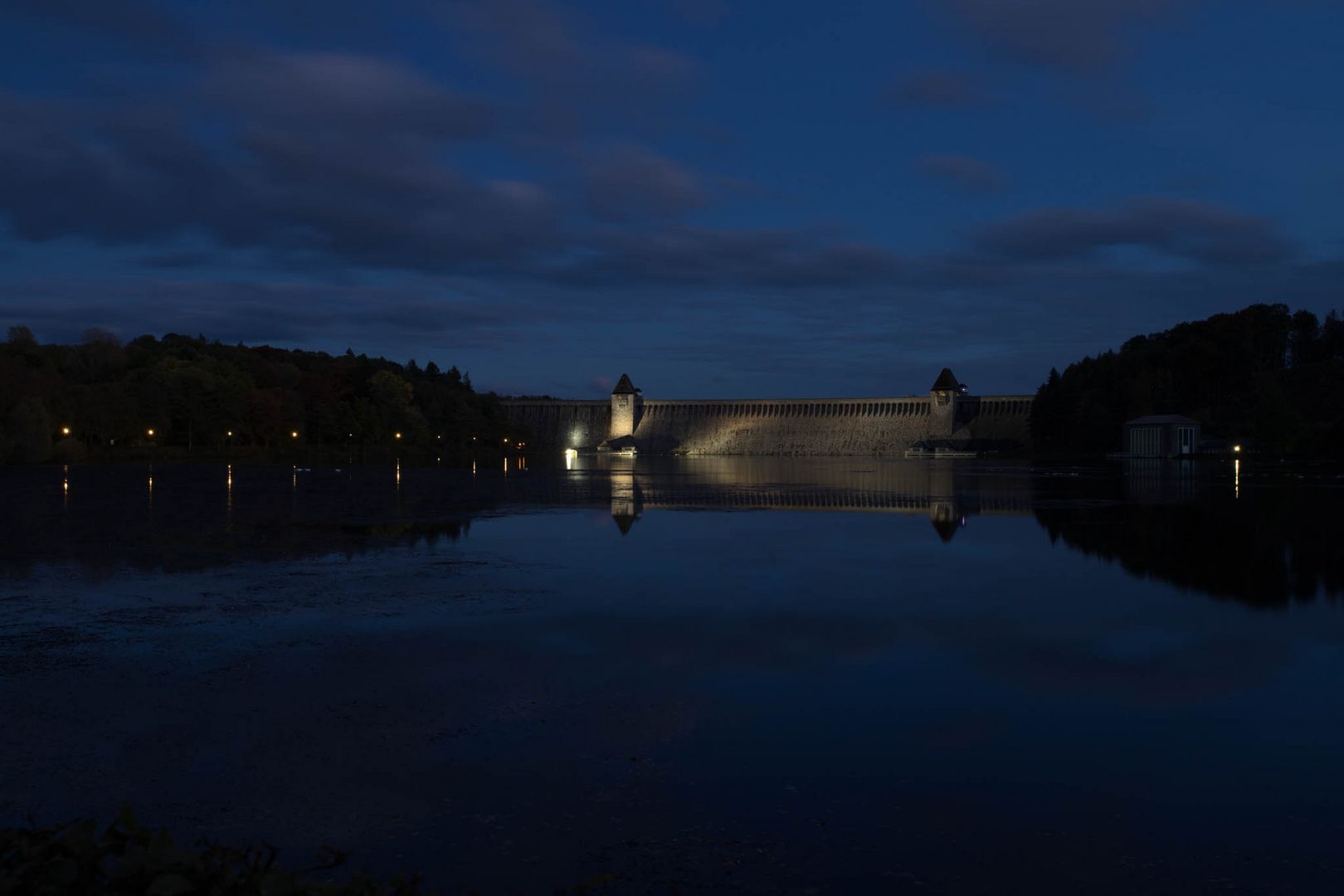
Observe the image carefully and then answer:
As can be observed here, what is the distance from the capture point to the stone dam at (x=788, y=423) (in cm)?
15550

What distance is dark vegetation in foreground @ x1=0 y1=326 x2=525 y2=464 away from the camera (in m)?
84.3

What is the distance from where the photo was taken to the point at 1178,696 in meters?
7.94

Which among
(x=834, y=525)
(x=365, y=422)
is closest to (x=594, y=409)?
(x=365, y=422)

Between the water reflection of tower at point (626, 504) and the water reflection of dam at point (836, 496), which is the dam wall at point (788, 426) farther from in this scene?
the water reflection of tower at point (626, 504)

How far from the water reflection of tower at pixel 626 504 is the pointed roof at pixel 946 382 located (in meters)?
122

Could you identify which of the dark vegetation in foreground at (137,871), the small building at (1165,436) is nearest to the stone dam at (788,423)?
the small building at (1165,436)

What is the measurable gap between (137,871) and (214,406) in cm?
10186

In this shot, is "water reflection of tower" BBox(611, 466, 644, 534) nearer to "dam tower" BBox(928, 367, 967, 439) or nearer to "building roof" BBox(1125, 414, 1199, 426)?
"building roof" BBox(1125, 414, 1199, 426)

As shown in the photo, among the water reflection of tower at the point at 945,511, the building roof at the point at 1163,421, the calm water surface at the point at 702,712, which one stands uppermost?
the building roof at the point at 1163,421

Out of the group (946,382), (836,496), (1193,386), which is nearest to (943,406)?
(946,382)

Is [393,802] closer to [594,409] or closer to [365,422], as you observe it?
[365,422]

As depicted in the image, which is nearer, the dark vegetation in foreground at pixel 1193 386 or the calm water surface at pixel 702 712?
the calm water surface at pixel 702 712

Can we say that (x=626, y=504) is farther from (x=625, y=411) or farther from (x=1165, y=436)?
(x=625, y=411)

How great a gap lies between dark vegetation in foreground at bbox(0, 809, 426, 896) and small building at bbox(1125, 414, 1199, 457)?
103 meters
